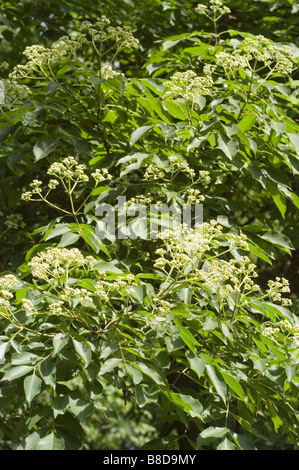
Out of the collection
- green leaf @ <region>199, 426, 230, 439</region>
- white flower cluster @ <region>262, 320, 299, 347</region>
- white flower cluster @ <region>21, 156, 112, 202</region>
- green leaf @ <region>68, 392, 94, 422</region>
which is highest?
white flower cluster @ <region>21, 156, 112, 202</region>

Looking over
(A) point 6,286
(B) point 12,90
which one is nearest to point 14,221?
(B) point 12,90

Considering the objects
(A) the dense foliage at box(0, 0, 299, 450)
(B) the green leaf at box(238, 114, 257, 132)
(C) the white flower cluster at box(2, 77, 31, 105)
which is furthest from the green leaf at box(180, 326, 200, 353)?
(C) the white flower cluster at box(2, 77, 31, 105)

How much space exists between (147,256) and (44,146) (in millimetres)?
615

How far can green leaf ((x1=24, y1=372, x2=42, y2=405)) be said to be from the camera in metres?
1.99

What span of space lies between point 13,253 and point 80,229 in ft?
2.64

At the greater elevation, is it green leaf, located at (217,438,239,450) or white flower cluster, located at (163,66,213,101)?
white flower cluster, located at (163,66,213,101)

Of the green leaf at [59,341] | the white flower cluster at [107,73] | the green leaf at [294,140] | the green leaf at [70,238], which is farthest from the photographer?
the white flower cluster at [107,73]

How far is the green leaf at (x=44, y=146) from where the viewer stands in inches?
105

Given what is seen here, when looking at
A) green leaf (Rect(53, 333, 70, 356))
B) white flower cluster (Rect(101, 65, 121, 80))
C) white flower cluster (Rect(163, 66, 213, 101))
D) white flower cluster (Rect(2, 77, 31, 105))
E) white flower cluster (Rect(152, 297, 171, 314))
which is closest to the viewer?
green leaf (Rect(53, 333, 70, 356))

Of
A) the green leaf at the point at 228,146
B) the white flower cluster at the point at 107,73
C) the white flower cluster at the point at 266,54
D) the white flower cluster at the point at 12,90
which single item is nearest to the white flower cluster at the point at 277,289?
the green leaf at the point at 228,146

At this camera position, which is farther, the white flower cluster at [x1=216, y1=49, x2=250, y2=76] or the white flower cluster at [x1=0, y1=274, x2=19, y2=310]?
the white flower cluster at [x1=216, y1=49, x2=250, y2=76]

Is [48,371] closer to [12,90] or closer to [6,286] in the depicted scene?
[6,286]

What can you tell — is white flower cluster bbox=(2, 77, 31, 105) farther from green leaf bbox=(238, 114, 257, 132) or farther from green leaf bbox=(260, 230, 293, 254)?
green leaf bbox=(260, 230, 293, 254)

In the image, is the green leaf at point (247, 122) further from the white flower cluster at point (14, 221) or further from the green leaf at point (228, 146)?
the white flower cluster at point (14, 221)
